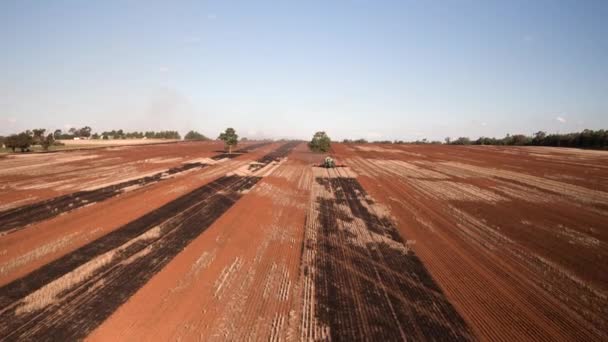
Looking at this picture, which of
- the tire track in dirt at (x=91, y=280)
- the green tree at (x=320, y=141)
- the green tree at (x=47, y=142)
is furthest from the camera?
the green tree at (x=47, y=142)

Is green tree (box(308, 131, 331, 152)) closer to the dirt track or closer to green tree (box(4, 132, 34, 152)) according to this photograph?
the dirt track

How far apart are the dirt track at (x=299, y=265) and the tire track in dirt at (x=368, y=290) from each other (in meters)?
0.05

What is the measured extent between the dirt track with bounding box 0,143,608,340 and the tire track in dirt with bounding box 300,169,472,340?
5 cm

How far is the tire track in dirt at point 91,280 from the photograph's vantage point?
8.51 metres

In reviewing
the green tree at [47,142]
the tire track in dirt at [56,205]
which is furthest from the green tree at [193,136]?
the tire track in dirt at [56,205]

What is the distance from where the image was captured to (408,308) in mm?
9383

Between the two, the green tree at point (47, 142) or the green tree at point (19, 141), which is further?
the green tree at point (47, 142)

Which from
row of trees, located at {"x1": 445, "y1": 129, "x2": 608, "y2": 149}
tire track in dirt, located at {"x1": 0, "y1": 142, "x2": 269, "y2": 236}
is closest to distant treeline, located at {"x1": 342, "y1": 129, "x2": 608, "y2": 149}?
row of trees, located at {"x1": 445, "y1": 129, "x2": 608, "y2": 149}

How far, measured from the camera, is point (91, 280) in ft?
35.6

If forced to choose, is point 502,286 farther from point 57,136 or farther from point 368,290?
point 57,136

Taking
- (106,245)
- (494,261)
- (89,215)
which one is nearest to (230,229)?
(106,245)

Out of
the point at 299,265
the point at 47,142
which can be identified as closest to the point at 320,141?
the point at 299,265

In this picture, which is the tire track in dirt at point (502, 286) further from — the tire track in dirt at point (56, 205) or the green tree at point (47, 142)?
the green tree at point (47, 142)

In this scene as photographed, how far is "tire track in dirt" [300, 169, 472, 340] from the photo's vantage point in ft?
27.5
